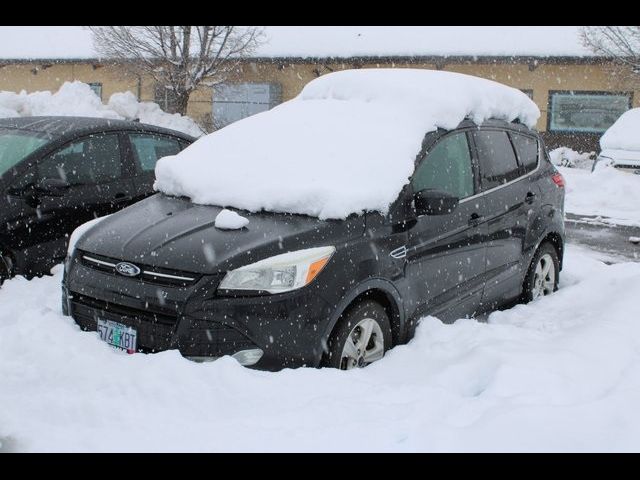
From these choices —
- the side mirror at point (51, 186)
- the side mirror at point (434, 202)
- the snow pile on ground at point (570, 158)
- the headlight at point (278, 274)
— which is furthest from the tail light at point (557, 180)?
the snow pile on ground at point (570, 158)

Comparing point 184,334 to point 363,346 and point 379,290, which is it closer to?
point 363,346

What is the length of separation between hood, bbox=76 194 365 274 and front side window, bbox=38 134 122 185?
1.82 m

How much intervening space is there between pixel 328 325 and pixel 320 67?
Result: 2026cm

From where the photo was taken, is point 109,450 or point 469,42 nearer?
point 109,450

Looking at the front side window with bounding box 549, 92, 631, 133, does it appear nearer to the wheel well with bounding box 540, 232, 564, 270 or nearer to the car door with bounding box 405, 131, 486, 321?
the wheel well with bounding box 540, 232, 564, 270

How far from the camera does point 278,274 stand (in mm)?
3801

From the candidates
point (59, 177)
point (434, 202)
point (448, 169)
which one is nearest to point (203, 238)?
point (434, 202)

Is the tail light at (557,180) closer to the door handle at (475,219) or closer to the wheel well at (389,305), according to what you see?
the door handle at (475,219)

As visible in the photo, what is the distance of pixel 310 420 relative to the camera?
3375 mm

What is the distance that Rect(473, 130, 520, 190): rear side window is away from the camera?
17.3ft

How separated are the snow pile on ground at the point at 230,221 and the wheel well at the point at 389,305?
2.49 ft
